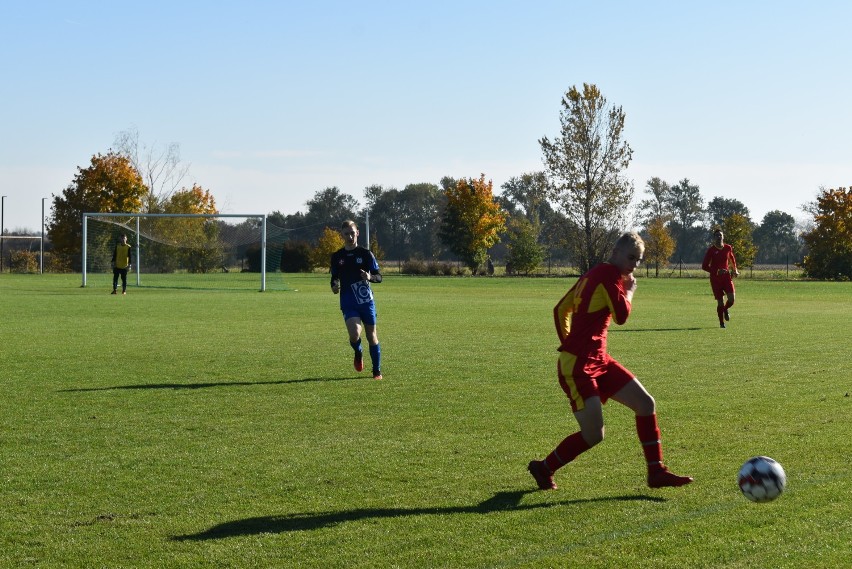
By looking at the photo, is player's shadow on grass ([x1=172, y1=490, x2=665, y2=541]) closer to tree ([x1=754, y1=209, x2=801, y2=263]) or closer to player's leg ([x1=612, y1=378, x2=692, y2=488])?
player's leg ([x1=612, y1=378, x2=692, y2=488])

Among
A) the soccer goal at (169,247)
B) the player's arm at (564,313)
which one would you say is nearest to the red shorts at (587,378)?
the player's arm at (564,313)

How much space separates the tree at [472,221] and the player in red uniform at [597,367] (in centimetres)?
6801

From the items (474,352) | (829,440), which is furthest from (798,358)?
(829,440)

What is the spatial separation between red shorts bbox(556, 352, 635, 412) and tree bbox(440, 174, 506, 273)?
6799 centimetres

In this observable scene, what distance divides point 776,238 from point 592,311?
12420 centimetres

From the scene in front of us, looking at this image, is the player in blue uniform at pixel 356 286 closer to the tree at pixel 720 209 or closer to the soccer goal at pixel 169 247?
the soccer goal at pixel 169 247

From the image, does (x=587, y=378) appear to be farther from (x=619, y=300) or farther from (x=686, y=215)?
(x=686, y=215)

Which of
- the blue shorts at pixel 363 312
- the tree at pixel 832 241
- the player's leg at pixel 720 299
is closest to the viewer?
the blue shorts at pixel 363 312

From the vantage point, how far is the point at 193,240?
48938 millimetres

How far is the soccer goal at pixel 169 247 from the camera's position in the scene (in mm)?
44250

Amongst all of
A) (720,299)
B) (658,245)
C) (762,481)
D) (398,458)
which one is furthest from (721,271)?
(658,245)

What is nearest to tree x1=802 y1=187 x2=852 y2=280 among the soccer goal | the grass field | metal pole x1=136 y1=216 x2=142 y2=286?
the soccer goal

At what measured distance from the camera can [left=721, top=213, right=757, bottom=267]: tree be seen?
70.4 meters

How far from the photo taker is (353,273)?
486 inches
